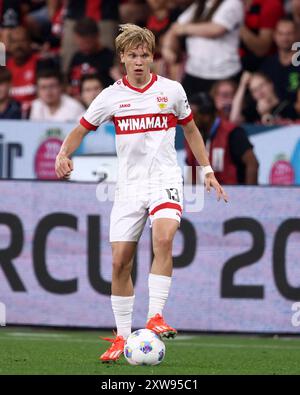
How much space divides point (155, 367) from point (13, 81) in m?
9.27

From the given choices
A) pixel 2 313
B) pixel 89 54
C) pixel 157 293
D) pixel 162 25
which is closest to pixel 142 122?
pixel 157 293

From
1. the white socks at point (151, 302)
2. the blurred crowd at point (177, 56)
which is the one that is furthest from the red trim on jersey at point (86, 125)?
the blurred crowd at point (177, 56)

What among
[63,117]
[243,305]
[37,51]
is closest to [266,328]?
[243,305]

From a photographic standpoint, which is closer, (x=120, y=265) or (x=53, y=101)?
(x=120, y=265)

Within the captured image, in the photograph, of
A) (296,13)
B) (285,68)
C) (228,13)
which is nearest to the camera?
(285,68)

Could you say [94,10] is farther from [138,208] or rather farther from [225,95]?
[138,208]

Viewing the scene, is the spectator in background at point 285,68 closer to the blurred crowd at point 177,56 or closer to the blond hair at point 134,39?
the blurred crowd at point 177,56

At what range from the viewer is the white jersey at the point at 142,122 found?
890 cm

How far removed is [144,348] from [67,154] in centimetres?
149

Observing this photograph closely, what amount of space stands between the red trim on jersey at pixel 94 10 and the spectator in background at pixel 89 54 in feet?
1.27

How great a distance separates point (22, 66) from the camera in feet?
56.2

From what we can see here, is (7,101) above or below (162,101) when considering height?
above

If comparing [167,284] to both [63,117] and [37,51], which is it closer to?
[63,117]

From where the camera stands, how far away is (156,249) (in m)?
8.77
